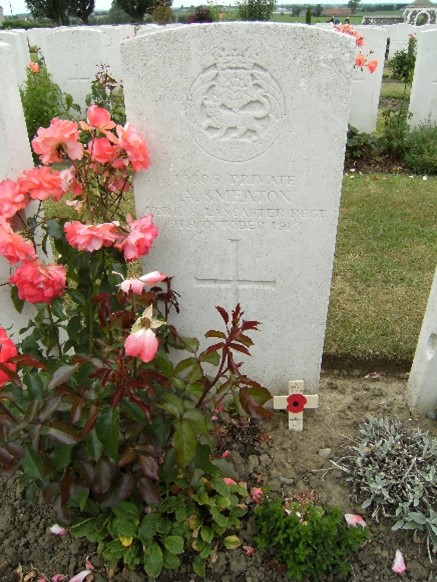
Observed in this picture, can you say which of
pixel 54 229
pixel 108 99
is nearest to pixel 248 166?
pixel 54 229

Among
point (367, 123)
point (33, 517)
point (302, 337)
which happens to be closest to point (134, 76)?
point (302, 337)

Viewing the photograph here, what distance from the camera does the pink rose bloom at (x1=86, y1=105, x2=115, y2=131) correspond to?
2018mm

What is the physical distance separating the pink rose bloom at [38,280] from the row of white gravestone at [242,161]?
507 millimetres

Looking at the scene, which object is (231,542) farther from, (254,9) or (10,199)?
(254,9)

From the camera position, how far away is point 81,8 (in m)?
37.7

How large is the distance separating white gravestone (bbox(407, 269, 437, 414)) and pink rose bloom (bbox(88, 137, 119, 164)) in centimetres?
154

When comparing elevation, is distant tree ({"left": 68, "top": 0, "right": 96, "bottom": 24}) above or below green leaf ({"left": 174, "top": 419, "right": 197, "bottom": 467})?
above

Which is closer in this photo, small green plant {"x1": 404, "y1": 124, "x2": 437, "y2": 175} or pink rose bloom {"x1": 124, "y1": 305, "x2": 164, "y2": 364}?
pink rose bloom {"x1": 124, "y1": 305, "x2": 164, "y2": 364}

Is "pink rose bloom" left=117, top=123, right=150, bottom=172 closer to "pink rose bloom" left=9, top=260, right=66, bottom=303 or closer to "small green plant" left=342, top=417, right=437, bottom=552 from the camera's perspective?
"pink rose bloom" left=9, top=260, right=66, bottom=303

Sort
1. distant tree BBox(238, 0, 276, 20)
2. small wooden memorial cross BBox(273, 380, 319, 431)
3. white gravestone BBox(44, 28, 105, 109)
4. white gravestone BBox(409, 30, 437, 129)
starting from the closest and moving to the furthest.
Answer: small wooden memorial cross BBox(273, 380, 319, 431) → white gravestone BBox(409, 30, 437, 129) → white gravestone BBox(44, 28, 105, 109) → distant tree BBox(238, 0, 276, 20)

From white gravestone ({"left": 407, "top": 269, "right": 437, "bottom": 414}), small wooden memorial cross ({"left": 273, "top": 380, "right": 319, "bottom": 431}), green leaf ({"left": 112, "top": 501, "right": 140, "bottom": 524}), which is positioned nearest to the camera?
green leaf ({"left": 112, "top": 501, "right": 140, "bottom": 524})

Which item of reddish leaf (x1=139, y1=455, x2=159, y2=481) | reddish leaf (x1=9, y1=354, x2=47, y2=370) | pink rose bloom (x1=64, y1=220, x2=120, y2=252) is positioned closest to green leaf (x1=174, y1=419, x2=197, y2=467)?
reddish leaf (x1=139, y1=455, x2=159, y2=481)

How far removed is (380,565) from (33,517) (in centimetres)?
144

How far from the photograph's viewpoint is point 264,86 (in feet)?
6.95
